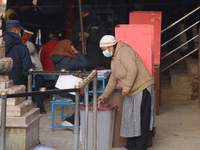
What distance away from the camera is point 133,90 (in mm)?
4570

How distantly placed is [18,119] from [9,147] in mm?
310

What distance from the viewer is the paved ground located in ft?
16.6

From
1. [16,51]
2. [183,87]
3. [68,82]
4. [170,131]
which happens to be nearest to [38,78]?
[16,51]

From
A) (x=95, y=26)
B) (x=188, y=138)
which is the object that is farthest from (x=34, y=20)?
(x=188, y=138)

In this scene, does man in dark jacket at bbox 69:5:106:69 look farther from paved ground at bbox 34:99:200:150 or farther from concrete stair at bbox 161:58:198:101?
concrete stair at bbox 161:58:198:101

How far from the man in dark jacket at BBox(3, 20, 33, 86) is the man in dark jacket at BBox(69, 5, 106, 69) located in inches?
60.7

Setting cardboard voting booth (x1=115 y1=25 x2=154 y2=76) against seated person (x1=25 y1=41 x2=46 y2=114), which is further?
seated person (x1=25 y1=41 x2=46 y2=114)

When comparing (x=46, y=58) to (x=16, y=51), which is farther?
(x=46, y=58)

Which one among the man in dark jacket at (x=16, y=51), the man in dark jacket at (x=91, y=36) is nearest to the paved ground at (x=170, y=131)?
the man in dark jacket at (x=16, y=51)

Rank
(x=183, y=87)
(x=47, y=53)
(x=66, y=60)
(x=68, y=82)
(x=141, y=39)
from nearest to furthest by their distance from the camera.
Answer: (x=68, y=82) → (x=141, y=39) → (x=66, y=60) → (x=47, y=53) → (x=183, y=87)

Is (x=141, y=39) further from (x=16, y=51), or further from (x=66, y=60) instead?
(x=16, y=51)

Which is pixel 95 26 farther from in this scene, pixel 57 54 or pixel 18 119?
pixel 18 119

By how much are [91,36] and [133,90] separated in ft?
8.08

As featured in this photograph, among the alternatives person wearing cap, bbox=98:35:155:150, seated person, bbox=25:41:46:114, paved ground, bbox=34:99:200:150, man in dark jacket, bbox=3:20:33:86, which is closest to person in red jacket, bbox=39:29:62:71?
seated person, bbox=25:41:46:114
